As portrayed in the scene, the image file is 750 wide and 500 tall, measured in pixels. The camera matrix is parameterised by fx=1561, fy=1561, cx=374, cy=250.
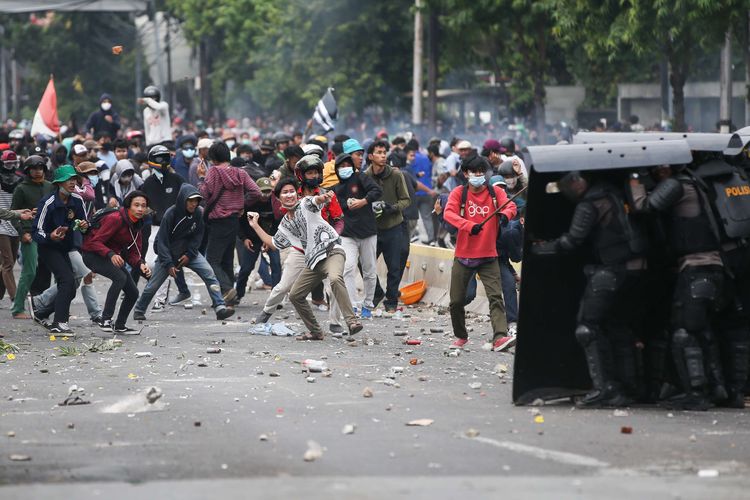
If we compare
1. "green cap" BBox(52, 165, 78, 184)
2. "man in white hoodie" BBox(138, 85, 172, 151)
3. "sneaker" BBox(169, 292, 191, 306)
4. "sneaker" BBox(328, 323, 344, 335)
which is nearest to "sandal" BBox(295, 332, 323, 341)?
"sneaker" BBox(328, 323, 344, 335)

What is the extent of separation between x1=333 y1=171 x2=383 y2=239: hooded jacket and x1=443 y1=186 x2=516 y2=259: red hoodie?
245 cm

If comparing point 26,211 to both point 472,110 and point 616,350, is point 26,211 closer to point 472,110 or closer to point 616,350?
point 616,350

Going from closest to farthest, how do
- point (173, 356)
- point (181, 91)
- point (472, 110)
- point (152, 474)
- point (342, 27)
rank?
A: 1. point (152, 474)
2. point (173, 356)
3. point (342, 27)
4. point (472, 110)
5. point (181, 91)

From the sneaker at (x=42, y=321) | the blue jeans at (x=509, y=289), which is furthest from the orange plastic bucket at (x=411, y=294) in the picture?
the sneaker at (x=42, y=321)

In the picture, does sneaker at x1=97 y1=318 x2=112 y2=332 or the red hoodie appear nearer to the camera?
the red hoodie

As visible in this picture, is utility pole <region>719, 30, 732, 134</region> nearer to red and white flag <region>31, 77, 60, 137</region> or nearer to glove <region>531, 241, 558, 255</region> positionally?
red and white flag <region>31, 77, 60, 137</region>

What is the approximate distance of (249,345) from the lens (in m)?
13.6

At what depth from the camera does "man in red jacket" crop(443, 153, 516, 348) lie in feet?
42.3

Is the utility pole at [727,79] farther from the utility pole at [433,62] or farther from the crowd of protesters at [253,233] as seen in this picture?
the crowd of protesters at [253,233]

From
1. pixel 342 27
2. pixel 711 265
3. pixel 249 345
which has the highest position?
pixel 342 27

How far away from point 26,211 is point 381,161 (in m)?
3.57

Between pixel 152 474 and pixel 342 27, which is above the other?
pixel 342 27

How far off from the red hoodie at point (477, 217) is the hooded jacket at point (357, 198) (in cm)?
245

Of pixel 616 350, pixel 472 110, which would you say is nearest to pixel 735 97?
pixel 472 110
